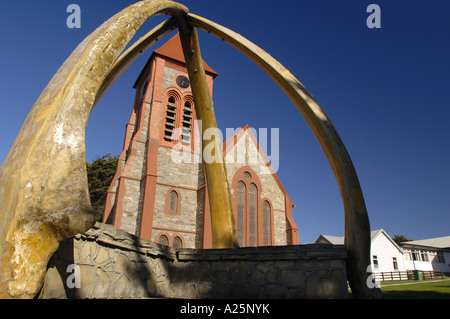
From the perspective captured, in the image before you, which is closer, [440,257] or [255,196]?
[255,196]

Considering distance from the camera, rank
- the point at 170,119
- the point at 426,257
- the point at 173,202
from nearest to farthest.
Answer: the point at 173,202, the point at 170,119, the point at 426,257

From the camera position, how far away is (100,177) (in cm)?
3012

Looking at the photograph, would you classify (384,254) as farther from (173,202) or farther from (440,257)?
(173,202)

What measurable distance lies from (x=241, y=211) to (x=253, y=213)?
0.98 m

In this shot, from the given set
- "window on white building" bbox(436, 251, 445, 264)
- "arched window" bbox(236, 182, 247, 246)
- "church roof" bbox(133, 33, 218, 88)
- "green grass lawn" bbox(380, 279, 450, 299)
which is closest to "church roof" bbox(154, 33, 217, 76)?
"church roof" bbox(133, 33, 218, 88)

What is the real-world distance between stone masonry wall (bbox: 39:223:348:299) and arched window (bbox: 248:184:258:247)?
1386 cm

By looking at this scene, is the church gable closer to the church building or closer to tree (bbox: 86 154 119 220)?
the church building

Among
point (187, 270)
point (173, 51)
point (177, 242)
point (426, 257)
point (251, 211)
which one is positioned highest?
point (173, 51)

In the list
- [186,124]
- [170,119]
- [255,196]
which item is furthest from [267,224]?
[170,119]

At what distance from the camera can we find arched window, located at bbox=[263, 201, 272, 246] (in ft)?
64.0

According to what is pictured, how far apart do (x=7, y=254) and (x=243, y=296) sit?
12.1ft

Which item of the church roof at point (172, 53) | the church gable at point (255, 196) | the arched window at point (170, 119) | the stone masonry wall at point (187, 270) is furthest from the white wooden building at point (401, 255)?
the stone masonry wall at point (187, 270)

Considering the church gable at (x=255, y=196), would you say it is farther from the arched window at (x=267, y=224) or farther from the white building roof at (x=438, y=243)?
the white building roof at (x=438, y=243)

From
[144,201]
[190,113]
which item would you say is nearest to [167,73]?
[190,113]
